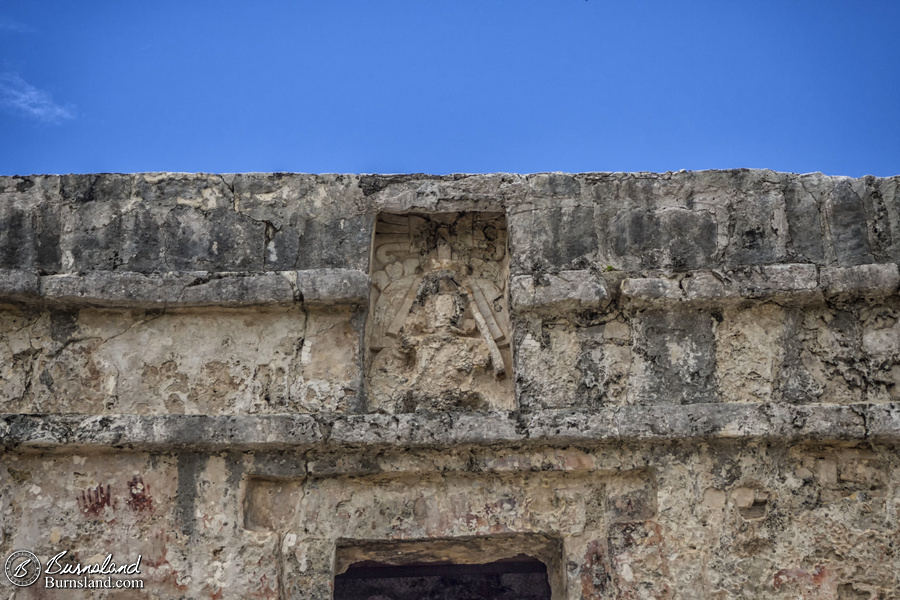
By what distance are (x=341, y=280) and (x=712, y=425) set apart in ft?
6.09

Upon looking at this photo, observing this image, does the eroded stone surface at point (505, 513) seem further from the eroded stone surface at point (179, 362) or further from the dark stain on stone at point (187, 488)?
the eroded stone surface at point (179, 362)

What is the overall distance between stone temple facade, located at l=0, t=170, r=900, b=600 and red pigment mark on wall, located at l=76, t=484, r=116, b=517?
0.01 m

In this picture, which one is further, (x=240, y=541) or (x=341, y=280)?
(x=341, y=280)

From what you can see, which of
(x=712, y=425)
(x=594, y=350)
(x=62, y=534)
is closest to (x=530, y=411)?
(x=594, y=350)

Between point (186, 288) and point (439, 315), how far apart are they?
123 centimetres

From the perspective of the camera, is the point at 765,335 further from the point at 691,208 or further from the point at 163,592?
the point at 163,592

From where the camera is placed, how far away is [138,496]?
4199 mm

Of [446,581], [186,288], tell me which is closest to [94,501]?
[186,288]

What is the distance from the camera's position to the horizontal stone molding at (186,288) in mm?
4371

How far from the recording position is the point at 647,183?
15.3 ft

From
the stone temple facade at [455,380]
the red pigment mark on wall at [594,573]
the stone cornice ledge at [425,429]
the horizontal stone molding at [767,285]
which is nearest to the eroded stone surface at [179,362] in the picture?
the stone temple facade at [455,380]

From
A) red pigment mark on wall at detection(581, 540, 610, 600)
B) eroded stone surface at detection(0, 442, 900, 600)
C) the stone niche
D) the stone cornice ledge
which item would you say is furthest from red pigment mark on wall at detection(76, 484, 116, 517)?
red pigment mark on wall at detection(581, 540, 610, 600)

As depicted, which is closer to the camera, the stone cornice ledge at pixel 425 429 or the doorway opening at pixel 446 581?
the stone cornice ledge at pixel 425 429

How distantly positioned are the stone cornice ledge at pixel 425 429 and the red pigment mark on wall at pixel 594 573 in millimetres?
496
